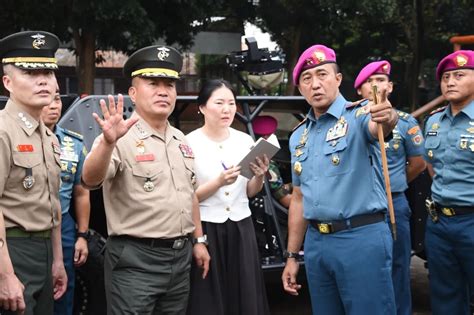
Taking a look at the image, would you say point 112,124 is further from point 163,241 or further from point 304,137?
point 304,137

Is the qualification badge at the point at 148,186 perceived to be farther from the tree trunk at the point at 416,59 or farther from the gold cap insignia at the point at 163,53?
the tree trunk at the point at 416,59

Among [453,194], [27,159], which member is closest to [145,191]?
[27,159]

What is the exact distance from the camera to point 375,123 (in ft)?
10.7

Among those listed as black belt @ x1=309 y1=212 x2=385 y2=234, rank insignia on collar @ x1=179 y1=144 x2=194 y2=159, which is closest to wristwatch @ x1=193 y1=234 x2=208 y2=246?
rank insignia on collar @ x1=179 y1=144 x2=194 y2=159

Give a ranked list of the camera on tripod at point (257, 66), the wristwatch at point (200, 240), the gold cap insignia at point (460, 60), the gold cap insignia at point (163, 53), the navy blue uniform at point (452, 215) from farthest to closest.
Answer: the camera on tripod at point (257, 66) < the gold cap insignia at point (460, 60) < the navy blue uniform at point (452, 215) < the wristwatch at point (200, 240) < the gold cap insignia at point (163, 53)

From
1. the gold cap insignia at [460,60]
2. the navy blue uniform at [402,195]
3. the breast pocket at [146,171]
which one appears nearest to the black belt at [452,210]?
the navy blue uniform at [402,195]

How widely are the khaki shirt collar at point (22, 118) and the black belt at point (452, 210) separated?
258 centimetres

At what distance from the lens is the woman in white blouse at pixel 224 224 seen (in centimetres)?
404

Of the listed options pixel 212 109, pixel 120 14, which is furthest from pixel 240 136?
pixel 120 14

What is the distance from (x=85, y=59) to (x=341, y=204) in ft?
33.7

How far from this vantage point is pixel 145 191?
343cm

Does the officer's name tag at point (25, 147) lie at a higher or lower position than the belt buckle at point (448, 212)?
higher

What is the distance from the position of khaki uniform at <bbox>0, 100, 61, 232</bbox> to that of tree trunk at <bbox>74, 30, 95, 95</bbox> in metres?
9.70

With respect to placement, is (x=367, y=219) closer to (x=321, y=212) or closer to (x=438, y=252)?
(x=321, y=212)
